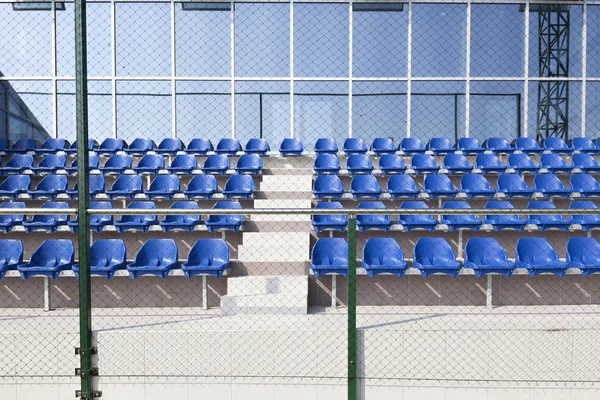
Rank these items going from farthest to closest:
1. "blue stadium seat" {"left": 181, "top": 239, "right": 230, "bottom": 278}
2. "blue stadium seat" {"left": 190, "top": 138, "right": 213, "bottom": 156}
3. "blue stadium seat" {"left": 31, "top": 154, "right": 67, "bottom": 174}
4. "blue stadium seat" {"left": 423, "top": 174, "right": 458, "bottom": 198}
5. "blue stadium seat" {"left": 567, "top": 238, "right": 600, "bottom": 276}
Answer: "blue stadium seat" {"left": 190, "top": 138, "right": 213, "bottom": 156} < "blue stadium seat" {"left": 31, "top": 154, "right": 67, "bottom": 174} < "blue stadium seat" {"left": 423, "top": 174, "right": 458, "bottom": 198} < "blue stadium seat" {"left": 567, "top": 238, "right": 600, "bottom": 276} < "blue stadium seat" {"left": 181, "top": 239, "right": 230, "bottom": 278}

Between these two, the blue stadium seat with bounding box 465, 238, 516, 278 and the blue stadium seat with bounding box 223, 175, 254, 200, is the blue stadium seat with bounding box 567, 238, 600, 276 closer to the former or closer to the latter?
the blue stadium seat with bounding box 465, 238, 516, 278

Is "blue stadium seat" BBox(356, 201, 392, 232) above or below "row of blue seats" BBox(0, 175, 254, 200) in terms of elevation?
below

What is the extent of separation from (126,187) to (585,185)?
263 inches

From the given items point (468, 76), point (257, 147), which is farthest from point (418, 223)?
point (468, 76)

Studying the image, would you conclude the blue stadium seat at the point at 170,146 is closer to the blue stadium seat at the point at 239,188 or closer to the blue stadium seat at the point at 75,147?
the blue stadium seat at the point at 75,147

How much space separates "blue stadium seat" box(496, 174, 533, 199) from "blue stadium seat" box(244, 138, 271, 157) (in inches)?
161

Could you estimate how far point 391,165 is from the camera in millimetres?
8789

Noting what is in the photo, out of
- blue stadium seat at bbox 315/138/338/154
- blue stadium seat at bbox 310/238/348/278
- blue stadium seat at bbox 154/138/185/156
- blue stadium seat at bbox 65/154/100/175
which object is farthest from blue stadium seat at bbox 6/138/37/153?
blue stadium seat at bbox 310/238/348/278

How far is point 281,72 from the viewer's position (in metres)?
10.6

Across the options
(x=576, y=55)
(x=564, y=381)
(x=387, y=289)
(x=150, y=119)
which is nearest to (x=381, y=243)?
(x=387, y=289)

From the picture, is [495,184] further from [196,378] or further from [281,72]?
[196,378]

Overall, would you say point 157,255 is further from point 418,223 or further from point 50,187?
point 50,187

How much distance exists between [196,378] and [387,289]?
241 centimetres

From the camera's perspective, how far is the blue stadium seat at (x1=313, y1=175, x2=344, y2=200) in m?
7.64
